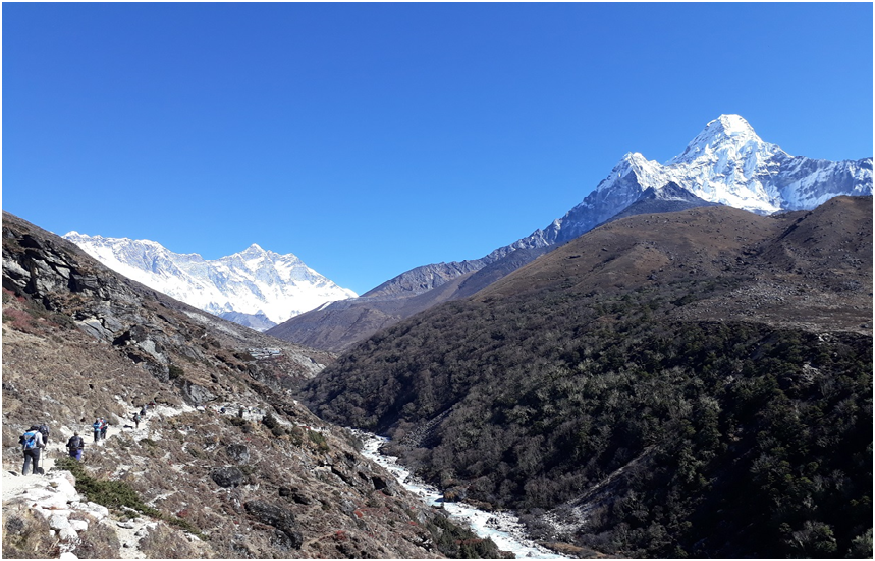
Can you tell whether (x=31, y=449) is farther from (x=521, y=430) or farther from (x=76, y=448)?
(x=521, y=430)

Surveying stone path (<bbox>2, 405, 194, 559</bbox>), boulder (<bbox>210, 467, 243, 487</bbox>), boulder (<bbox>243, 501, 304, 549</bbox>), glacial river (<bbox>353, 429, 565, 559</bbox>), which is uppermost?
stone path (<bbox>2, 405, 194, 559</bbox>)

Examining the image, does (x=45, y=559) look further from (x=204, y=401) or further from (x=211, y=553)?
(x=204, y=401)

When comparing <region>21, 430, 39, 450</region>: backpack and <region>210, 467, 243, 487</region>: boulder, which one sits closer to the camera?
<region>21, 430, 39, 450</region>: backpack

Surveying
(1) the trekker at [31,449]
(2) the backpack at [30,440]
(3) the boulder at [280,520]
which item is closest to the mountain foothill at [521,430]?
(3) the boulder at [280,520]

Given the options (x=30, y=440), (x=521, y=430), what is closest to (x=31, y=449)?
(x=30, y=440)

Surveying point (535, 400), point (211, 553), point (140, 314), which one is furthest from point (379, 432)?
point (211, 553)

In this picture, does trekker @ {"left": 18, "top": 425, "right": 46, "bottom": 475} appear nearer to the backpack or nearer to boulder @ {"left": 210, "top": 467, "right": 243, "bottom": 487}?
the backpack

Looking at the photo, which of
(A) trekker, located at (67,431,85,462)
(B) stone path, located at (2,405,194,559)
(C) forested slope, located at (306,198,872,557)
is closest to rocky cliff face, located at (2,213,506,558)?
(B) stone path, located at (2,405,194,559)

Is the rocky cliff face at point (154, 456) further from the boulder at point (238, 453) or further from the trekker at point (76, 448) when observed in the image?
the trekker at point (76, 448)

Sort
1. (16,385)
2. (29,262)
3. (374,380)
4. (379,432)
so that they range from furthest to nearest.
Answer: (374,380) → (379,432) → (29,262) → (16,385)
